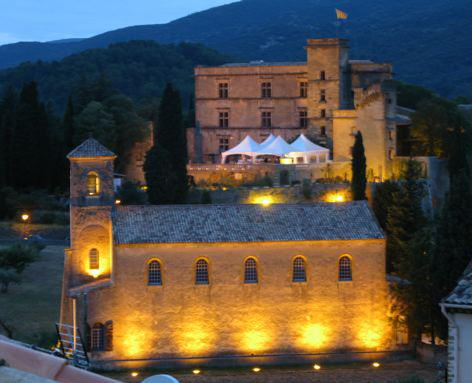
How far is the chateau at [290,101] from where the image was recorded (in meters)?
59.2

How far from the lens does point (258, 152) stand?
58.6m

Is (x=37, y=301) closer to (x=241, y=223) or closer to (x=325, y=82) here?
(x=241, y=223)

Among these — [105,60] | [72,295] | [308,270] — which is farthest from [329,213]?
[105,60]

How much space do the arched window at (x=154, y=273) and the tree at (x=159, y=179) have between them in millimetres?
14467

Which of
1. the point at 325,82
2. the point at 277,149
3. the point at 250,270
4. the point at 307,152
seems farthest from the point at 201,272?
the point at 325,82

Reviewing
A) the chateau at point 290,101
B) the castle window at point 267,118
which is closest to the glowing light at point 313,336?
the chateau at point 290,101

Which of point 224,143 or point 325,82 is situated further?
point 224,143

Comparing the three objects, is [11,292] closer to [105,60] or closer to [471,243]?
[471,243]

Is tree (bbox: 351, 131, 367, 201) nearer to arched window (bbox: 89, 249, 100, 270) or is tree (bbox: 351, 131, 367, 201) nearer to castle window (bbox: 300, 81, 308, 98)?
castle window (bbox: 300, 81, 308, 98)

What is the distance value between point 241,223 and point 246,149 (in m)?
21.6

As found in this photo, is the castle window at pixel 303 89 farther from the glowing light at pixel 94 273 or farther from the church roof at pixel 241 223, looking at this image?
the glowing light at pixel 94 273

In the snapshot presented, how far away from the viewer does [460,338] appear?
60.6 ft

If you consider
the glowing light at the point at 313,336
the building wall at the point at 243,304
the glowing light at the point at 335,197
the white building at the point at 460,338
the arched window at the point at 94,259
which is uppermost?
the glowing light at the point at 335,197

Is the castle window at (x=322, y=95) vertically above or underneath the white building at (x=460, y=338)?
above
